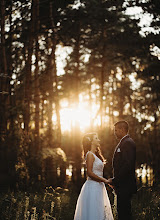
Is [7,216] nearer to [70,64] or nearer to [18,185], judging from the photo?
[18,185]

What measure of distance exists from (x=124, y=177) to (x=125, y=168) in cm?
20

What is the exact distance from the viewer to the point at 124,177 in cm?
663

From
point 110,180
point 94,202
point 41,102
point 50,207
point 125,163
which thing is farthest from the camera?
point 41,102

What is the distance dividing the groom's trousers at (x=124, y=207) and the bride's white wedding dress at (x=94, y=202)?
379mm

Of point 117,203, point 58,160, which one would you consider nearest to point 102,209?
point 117,203

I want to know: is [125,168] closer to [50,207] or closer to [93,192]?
[93,192]

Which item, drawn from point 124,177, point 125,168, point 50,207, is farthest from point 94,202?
point 50,207

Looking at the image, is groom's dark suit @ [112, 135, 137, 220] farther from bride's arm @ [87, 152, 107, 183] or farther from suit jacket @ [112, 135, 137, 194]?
bride's arm @ [87, 152, 107, 183]

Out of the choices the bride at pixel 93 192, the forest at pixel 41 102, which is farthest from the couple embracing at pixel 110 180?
the forest at pixel 41 102

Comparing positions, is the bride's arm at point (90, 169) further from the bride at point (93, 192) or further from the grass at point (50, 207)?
the grass at point (50, 207)

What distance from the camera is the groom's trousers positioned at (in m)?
6.63

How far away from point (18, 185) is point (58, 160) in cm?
439

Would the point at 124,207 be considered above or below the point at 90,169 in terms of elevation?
below

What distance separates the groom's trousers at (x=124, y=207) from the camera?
6.63 m
